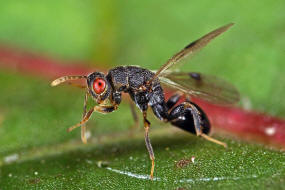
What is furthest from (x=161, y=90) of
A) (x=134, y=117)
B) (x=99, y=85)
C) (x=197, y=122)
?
(x=99, y=85)

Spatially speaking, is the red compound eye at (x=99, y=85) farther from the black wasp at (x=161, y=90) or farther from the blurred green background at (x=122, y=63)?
the blurred green background at (x=122, y=63)

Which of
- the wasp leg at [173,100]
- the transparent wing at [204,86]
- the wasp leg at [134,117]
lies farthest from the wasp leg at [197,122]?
→ the wasp leg at [134,117]

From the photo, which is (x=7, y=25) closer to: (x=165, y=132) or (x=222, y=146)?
(x=165, y=132)

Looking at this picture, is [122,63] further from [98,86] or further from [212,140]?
[212,140]

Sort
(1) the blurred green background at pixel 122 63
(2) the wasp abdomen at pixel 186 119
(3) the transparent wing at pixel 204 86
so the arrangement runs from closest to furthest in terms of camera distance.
→ (1) the blurred green background at pixel 122 63, (2) the wasp abdomen at pixel 186 119, (3) the transparent wing at pixel 204 86

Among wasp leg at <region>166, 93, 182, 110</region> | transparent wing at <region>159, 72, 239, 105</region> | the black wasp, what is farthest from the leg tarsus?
wasp leg at <region>166, 93, 182, 110</region>

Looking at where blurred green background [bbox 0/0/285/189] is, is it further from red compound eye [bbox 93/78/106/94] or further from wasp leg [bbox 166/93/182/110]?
red compound eye [bbox 93/78/106/94]
